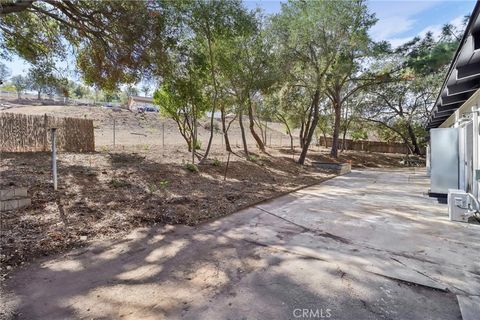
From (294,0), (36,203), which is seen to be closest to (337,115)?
(294,0)

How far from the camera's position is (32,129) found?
717 centimetres

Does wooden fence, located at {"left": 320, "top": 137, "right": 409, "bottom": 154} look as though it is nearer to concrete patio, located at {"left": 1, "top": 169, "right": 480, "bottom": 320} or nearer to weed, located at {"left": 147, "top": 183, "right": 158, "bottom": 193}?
weed, located at {"left": 147, "top": 183, "right": 158, "bottom": 193}

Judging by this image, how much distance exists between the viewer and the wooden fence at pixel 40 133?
22.1 ft

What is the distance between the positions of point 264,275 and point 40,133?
7.47 metres

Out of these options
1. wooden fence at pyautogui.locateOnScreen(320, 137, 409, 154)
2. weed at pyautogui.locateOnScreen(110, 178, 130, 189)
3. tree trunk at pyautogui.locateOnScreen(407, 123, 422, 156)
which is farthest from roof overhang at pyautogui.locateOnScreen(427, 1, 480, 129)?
wooden fence at pyautogui.locateOnScreen(320, 137, 409, 154)

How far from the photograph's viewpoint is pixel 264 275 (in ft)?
8.63

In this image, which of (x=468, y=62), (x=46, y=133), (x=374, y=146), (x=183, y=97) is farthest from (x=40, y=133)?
(x=374, y=146)

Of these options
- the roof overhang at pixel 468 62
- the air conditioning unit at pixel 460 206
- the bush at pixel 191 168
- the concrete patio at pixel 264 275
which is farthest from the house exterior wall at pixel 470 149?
the bush at pixel 191 168

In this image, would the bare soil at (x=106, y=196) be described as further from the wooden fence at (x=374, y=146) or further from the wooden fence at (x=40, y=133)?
the wooden fence at (x=374, y=146)

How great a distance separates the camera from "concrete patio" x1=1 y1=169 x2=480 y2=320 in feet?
6.85

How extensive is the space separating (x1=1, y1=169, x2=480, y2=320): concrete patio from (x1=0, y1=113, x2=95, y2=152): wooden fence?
5382 mm

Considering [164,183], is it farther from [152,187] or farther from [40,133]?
[40,133]

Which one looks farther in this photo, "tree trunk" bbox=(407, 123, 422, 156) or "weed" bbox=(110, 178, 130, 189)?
"tree trunk" bbox=(407, 123, 422, 156)

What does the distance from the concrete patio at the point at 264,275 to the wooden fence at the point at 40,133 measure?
212 inches
